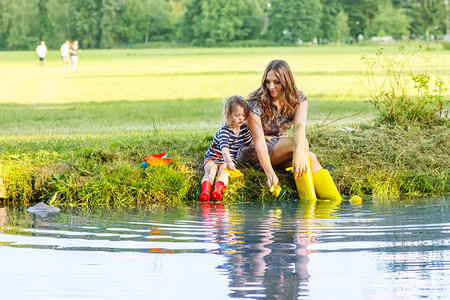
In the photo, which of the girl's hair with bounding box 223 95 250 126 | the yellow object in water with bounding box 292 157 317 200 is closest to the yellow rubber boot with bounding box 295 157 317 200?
the yellow object in water with bounding box 292 157 317 200

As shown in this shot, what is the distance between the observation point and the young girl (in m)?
7.96

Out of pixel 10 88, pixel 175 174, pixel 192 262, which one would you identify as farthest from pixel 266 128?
pixel 10 88

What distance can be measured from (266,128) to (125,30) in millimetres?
93933

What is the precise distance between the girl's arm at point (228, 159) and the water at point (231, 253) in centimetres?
46

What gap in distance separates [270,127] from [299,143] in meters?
0.55

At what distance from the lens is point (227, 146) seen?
8.20 m

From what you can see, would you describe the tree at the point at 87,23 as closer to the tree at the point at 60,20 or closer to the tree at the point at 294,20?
the tree at the point at 60,20

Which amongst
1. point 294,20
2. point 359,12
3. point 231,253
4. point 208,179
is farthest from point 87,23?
point 231,253

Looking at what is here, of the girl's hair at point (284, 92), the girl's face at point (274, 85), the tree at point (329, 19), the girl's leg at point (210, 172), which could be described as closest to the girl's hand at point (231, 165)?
the girl's leg at point (210, 172)

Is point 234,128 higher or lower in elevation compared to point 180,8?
lower

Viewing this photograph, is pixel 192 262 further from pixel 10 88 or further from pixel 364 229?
pixel 10 88

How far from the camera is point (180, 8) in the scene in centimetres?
12000

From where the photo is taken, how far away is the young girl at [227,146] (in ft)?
26.1

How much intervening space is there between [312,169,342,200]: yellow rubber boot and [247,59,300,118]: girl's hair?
2.22 ft
